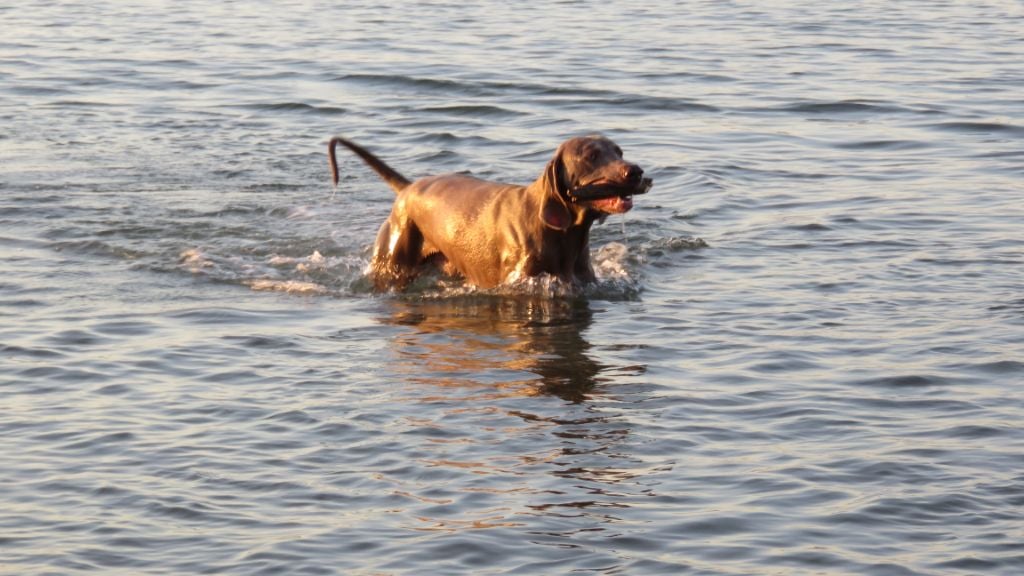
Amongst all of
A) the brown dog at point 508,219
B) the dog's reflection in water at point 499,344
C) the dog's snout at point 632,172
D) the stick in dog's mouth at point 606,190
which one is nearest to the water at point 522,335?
the dog's reflection in water at point 499,344

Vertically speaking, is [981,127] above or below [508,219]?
below

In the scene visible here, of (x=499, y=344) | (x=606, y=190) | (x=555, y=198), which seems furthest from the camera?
(x=555, y=198)

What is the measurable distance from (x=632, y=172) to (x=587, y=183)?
28 centimetres

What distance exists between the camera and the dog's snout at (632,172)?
9.86 m

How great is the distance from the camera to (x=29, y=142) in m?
16.0

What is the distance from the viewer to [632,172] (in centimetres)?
986

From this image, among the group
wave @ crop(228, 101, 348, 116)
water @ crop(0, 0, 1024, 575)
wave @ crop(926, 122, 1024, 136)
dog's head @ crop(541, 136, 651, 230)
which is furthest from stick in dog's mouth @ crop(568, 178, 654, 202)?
wave @ crop(228, 101, 348, 116)

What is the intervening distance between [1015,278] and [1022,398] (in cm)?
251

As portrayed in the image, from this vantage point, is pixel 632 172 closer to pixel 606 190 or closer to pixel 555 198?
pixel 606 190

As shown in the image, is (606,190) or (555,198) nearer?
(606,190)

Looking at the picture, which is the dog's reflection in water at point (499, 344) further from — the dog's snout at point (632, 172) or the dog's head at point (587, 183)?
the dog's snout at point (632, 172)

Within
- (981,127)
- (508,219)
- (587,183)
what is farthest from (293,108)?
(587,183)

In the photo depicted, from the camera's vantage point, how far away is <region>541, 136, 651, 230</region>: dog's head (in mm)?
9922

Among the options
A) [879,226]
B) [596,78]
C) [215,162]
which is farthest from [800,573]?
[596,78]
